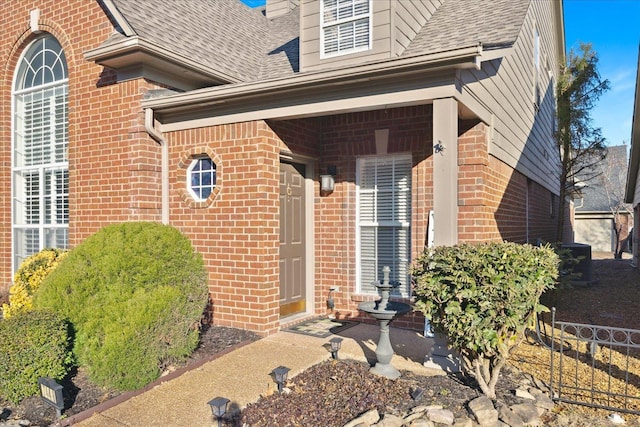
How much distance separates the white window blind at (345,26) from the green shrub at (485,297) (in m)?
3.70

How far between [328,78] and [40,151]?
6.16 meters

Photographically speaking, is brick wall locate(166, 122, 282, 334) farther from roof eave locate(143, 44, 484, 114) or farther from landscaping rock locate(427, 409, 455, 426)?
landscaping rock locate(427, 409, 455, 426)

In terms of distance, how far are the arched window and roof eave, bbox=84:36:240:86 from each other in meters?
1.91

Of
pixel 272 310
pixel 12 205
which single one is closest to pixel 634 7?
pixel 272 310

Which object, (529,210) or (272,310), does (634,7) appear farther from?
(272,310)

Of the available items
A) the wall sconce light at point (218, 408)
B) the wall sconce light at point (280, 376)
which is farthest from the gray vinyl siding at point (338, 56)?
the wall sconce light at point (218, 408)

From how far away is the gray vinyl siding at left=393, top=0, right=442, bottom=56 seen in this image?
636 centimetres

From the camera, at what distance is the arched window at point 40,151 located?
26.8ft

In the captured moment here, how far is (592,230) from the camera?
27312 millimetres

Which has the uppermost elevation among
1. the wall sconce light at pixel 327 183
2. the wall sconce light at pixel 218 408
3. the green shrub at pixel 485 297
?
the wall sconce light at pixel 327 183

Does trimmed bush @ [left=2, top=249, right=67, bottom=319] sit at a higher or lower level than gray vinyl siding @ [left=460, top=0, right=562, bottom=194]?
lower

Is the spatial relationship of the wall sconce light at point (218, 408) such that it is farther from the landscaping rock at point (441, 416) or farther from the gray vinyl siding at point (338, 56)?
the gray vinyl siding at point (338, 56)

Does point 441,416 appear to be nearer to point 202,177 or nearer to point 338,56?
point 202,177

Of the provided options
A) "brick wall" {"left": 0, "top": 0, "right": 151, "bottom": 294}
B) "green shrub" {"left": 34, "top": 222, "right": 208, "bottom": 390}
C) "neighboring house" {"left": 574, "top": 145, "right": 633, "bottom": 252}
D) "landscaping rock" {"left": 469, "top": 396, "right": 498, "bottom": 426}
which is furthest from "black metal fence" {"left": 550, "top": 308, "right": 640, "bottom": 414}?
"neighboring house" {"left": 574, "top": 145, "right": 633, "bottom": 252}
